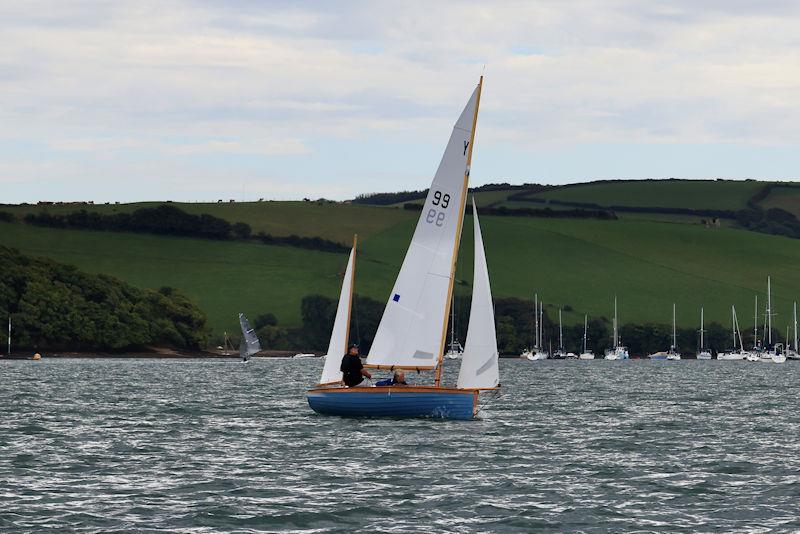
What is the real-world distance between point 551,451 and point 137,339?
158 m

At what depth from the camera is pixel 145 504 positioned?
1158 inches

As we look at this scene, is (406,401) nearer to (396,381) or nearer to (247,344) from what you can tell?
(396,381)

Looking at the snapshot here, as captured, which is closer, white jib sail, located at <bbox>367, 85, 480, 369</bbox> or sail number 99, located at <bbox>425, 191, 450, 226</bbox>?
white jib sail, located at <bbox>367, 85, 480, 369</bbox>

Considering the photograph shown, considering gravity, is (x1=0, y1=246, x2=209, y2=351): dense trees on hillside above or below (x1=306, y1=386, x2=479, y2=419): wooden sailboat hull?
above

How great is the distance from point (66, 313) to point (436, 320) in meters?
149

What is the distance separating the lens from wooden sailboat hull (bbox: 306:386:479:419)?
48.8 metres

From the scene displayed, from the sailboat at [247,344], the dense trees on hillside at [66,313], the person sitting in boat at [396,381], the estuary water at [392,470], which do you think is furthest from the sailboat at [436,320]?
the dense trees on hillside at [66,313]

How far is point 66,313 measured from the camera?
19088 cm

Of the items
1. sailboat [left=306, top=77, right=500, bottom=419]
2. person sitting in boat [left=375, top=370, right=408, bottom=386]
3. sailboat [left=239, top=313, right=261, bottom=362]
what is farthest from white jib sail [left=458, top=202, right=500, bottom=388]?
sailboat [left=239, top=313, right=261, bottom=362]

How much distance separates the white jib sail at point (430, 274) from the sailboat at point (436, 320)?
4 centimetres

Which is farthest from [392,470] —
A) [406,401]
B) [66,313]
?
[66,313]

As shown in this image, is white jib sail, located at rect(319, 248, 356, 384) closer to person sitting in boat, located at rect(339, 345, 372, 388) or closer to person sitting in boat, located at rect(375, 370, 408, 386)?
person sitting in boat, located at rect(339, 345, 372, 388)

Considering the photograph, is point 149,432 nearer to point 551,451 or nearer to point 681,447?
point 551,451

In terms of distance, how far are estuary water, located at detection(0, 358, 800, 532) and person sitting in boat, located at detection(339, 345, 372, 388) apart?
1.68 meters
